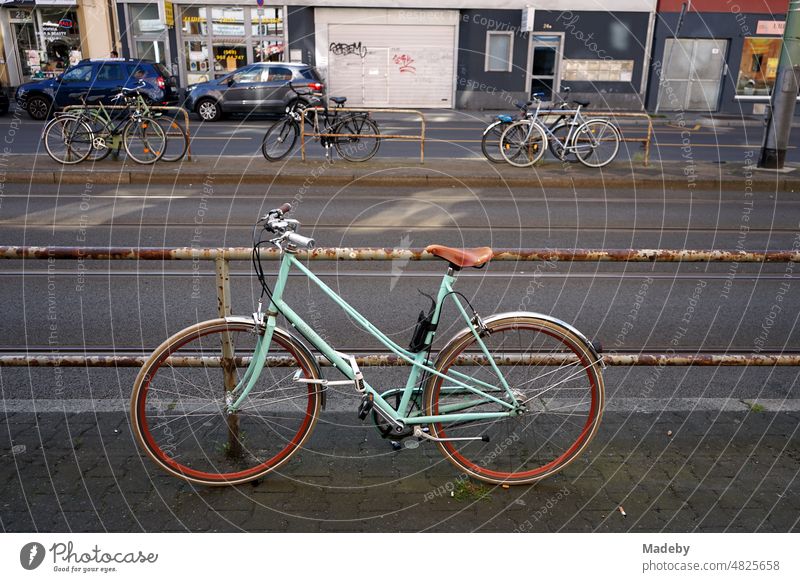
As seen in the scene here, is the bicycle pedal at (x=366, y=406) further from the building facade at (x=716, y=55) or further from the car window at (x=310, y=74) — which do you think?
the building facade at (x=716, y=55)

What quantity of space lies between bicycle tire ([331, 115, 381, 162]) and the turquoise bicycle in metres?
10.0

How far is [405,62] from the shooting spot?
23.4 meters

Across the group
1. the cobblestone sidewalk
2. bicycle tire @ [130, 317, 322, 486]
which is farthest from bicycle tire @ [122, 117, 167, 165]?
the cobblestone sidewalk

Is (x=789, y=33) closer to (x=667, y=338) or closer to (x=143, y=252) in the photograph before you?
(x=667, y=338)

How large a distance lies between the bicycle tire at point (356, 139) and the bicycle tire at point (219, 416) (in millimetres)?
9716

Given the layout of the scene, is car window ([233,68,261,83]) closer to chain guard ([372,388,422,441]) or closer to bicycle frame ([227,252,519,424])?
bicycle frame ([227,252,519,424])

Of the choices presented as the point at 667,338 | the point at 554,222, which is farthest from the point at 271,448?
the point at 554,222

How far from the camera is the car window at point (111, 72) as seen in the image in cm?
2053

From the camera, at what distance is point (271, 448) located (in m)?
3.62

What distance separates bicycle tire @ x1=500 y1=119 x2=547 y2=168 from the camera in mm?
13242

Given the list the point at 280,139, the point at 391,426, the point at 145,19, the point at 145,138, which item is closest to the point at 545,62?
the point at 145,19

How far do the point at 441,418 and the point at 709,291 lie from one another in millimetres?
4441

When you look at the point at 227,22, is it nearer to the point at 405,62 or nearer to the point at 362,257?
the point at 405,62

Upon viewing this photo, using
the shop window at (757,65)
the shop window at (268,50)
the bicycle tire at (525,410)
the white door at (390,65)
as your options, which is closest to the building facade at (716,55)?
the shop window at (757,65)
